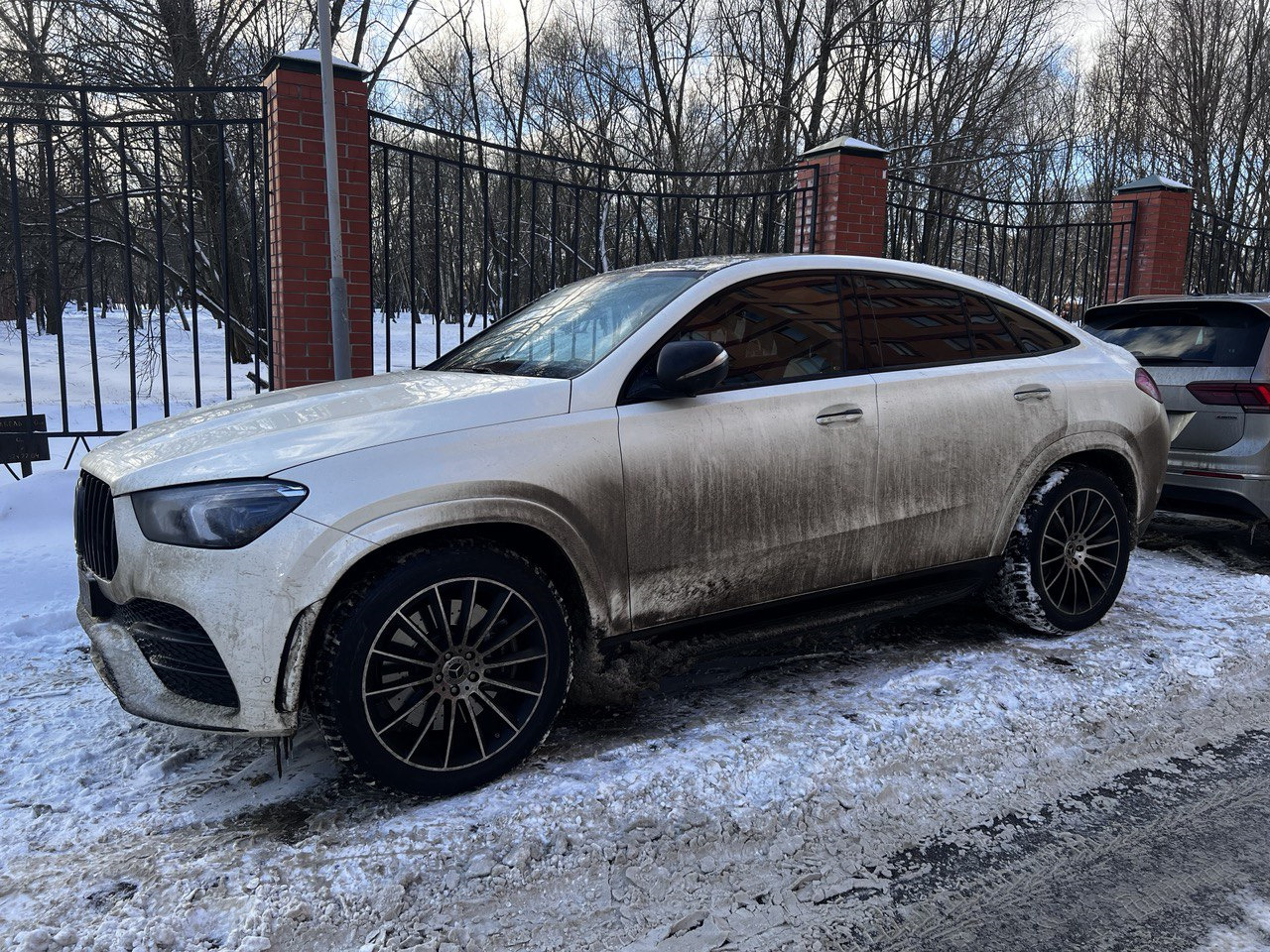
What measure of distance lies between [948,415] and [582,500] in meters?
1.78

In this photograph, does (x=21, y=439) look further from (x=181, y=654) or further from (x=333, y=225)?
(x=181, y=654)

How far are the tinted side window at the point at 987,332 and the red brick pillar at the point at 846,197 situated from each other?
4.82 metres

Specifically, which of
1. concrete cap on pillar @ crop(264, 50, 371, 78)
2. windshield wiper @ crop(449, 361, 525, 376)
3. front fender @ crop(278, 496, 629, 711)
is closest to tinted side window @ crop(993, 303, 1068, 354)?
windshield wiper @ crop(449, 361, 525, 376)

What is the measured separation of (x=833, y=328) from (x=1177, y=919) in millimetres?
2356

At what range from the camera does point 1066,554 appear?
4277 millimetres

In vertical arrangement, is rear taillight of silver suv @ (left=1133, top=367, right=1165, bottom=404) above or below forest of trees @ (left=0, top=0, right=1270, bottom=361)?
below

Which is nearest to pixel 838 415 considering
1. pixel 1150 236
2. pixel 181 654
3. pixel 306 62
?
pixel 181 654

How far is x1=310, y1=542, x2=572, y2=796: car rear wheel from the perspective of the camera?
2.68 meters

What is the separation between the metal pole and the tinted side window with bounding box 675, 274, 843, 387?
3381mm

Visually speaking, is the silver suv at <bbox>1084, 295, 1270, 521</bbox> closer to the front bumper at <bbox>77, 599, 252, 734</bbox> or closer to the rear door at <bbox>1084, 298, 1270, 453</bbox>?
the rear door at <bbox>1084, 298, 1270, 453</bbox>

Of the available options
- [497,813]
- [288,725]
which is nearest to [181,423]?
[288,725]

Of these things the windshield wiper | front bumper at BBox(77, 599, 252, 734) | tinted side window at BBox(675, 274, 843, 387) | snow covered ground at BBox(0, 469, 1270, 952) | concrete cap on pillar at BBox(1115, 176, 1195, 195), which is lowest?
snow covered ground at BBox(0, 469, 1270, 952)

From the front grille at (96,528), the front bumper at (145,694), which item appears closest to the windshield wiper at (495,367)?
the front grille at (96,528)

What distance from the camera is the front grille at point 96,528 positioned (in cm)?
286
